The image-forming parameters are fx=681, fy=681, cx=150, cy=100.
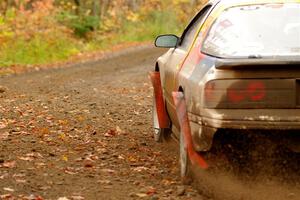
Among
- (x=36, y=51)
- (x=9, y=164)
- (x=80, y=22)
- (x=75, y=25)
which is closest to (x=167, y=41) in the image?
(x=9, y=164)

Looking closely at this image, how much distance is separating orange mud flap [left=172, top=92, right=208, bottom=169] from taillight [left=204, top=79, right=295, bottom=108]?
0.72 meters

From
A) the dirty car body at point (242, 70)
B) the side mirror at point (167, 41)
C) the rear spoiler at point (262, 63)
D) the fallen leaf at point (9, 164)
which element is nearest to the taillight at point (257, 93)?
the dirty car body at point (242, 70)

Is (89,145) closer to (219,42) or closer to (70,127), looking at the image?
(70,127)

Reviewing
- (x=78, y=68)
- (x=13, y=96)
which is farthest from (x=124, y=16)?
(x=13, y=96)

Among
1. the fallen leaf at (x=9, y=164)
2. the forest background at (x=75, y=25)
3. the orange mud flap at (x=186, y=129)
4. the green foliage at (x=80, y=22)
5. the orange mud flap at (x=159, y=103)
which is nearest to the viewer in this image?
the orange mud flap at (x=186, y=129)

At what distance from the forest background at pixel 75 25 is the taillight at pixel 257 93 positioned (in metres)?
15.7

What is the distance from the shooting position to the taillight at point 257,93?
5508 millimetres

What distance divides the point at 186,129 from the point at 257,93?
0.99 metres

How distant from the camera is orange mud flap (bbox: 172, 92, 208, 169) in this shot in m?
6.13

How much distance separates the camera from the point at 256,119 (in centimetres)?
551

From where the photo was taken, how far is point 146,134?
30.8ft

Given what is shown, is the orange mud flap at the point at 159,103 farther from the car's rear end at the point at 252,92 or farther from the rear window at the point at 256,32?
the car's rear end at the point at 252,92

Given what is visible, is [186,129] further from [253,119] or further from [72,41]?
[72,41]

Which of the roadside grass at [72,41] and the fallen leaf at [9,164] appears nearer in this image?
the fallen leaf at [9,164]
